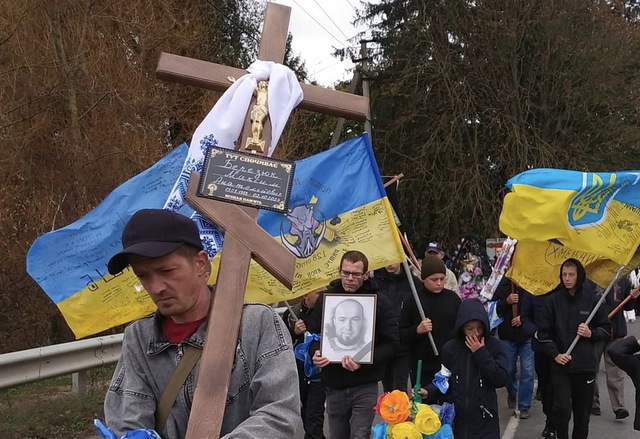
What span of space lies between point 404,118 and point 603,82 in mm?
6515

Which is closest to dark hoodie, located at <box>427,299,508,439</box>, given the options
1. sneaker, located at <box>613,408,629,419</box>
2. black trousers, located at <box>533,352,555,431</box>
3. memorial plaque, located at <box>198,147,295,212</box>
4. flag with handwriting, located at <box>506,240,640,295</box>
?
black trousers, located at <box>533,352,555,431</box>

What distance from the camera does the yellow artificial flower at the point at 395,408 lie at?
4.77 m

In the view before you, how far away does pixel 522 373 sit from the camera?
27.1ft

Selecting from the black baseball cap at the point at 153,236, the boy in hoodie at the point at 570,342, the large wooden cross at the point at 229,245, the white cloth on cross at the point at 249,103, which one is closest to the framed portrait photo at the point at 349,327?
the boy in hoodie at the point at 570,342

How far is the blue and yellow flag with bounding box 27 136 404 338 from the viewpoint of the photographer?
5.05m

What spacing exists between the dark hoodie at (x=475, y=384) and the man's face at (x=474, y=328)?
0.11 ft

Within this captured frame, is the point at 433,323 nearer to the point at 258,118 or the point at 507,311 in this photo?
the point at 507,311

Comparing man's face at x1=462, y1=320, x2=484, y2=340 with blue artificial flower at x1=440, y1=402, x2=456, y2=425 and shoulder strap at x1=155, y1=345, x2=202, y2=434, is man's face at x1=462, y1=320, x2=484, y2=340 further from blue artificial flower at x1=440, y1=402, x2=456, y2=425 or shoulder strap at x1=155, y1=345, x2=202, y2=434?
shoulder strap at x1=155, y1=345, x2=202, y2=434

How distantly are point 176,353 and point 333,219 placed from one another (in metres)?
3.50

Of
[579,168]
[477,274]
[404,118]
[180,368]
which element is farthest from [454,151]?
[180,368]

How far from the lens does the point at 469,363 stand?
5.46 metres

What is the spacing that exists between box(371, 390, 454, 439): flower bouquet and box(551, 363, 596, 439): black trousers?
6.83ft

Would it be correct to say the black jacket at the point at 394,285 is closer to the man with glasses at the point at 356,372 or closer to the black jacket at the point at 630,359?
the man with glasses at the point at 356,372

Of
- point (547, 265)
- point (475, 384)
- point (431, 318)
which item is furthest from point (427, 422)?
point (547, 265)
